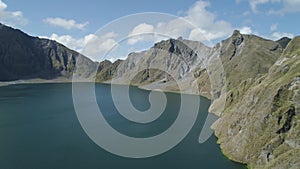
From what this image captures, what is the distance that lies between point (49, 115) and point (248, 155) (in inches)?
3970

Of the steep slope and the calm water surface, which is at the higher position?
the steep slope

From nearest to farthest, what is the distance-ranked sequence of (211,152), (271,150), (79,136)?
(271,150)
(211,152)
(79,136)

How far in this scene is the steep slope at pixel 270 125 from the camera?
69.7 m

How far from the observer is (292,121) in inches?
2945

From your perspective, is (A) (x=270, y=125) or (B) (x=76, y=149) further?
(B) (x=76, y=149)

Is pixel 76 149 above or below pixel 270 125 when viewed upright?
below

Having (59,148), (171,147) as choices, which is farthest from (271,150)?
(59,148)

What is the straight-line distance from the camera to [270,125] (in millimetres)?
77812

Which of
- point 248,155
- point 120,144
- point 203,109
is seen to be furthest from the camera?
point 203,109

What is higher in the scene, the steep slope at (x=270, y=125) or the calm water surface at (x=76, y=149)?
the steep slope at (x=270, y=125)

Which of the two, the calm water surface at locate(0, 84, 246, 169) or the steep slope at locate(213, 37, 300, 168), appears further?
the calm water surface at locate(0, 84, 246, 169)

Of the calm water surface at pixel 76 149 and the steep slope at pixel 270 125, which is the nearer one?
the steep slope at pixel 270 125

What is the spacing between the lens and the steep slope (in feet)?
229

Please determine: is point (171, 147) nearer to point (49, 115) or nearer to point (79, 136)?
point (79, 136)
